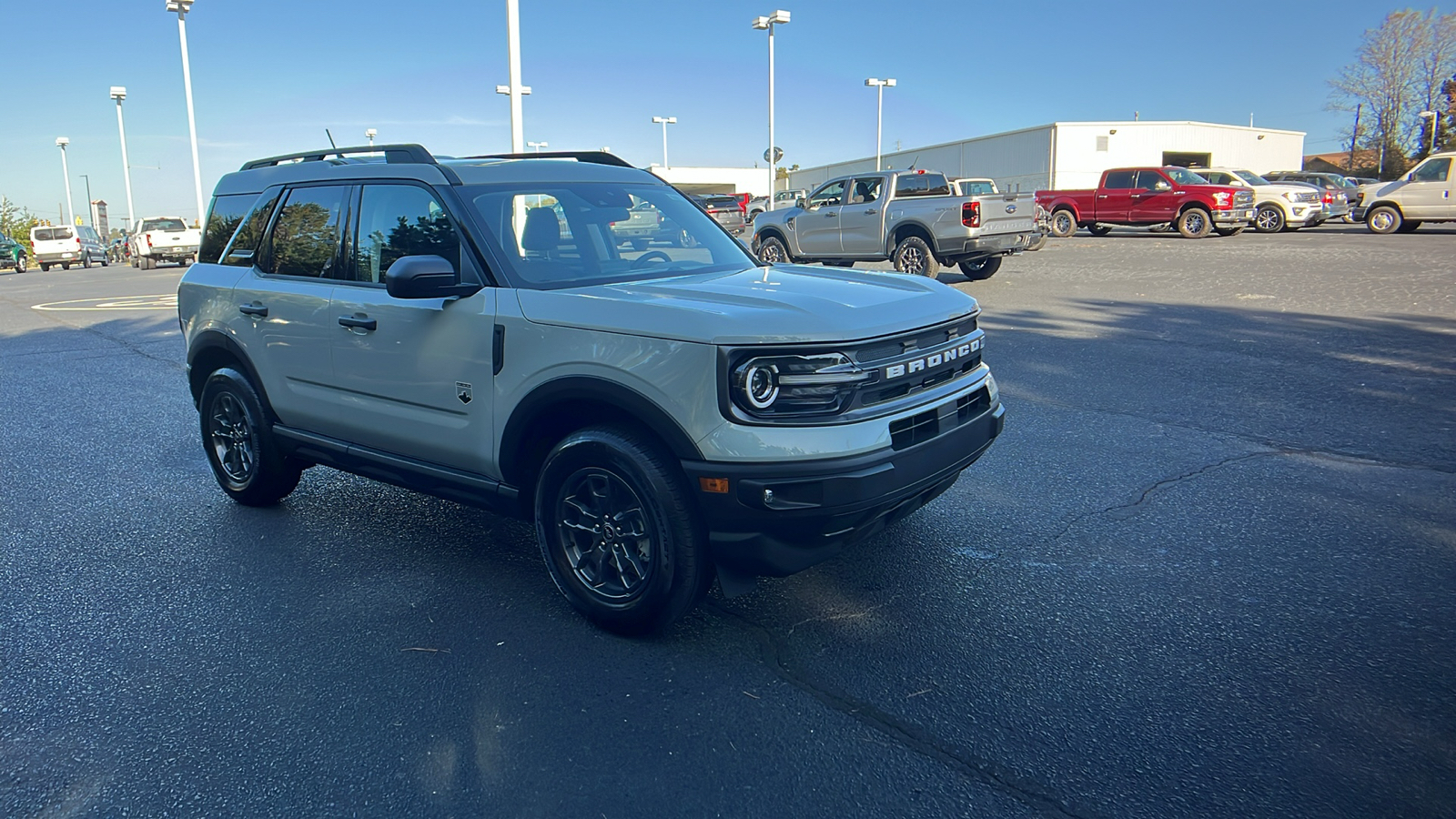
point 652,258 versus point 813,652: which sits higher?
point 652,258

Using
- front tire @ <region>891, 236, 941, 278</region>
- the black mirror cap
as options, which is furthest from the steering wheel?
front tire @ <region>891, 236, 941, 278</region>

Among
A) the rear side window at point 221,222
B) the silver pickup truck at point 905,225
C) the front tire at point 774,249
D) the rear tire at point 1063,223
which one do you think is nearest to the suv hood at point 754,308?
the rear side window at point 221,222

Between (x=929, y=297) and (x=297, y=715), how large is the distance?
272cm

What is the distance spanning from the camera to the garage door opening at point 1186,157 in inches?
2175

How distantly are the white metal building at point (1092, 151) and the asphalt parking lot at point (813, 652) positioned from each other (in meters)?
45.8

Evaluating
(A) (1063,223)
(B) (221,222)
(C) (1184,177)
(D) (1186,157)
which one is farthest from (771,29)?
(B) (221,222)

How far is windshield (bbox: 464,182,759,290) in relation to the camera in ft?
13.4

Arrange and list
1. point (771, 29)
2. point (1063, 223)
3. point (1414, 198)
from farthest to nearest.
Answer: point (771, 29), point (1063, 223), point (1414, 198)

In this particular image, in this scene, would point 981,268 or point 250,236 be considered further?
point 981,268

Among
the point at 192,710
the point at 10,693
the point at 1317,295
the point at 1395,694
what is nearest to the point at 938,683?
the point at 1395,694

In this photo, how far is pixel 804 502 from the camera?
3.21 metres

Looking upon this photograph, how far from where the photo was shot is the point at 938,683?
3.31 metres

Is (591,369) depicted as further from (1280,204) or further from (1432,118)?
(1432,118)

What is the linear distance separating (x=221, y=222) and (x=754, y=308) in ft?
11.9
